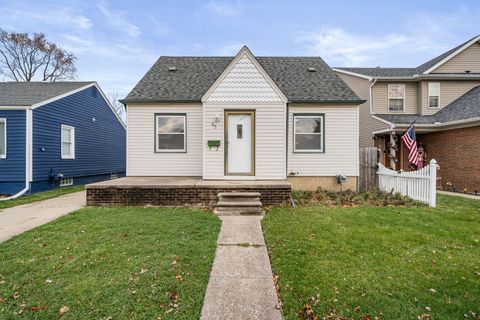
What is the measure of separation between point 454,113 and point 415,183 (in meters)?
6.78

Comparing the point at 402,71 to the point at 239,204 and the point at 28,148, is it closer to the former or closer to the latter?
the point at 239,204

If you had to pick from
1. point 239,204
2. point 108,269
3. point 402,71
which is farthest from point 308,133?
point 402,71

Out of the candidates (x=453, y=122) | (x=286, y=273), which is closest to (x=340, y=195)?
(x=286, y=273)

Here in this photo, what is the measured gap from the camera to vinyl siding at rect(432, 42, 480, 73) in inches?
532

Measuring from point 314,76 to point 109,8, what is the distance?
35.6 feet

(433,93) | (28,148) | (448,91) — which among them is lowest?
(28,148)

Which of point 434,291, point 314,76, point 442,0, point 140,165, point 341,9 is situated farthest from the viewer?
point 341,9

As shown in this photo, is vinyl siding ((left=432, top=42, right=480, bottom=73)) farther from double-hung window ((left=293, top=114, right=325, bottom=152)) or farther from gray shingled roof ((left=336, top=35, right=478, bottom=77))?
double-hung window ((left=293, top=114, right=325, bottom=152))

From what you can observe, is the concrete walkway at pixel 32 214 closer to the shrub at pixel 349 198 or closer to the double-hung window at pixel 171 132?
the double-hung window at pixel 171 132

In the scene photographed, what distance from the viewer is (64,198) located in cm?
889

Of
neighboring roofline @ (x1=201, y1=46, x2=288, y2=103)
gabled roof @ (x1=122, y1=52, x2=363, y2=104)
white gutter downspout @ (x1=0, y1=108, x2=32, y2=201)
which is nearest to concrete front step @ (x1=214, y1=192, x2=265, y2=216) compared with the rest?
neighboring roofline @ (x1=201, y1=46, x2=288, y2=103)

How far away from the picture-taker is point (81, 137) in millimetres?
13117

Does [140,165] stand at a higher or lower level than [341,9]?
lower

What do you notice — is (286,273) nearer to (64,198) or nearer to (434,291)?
(434,291)
